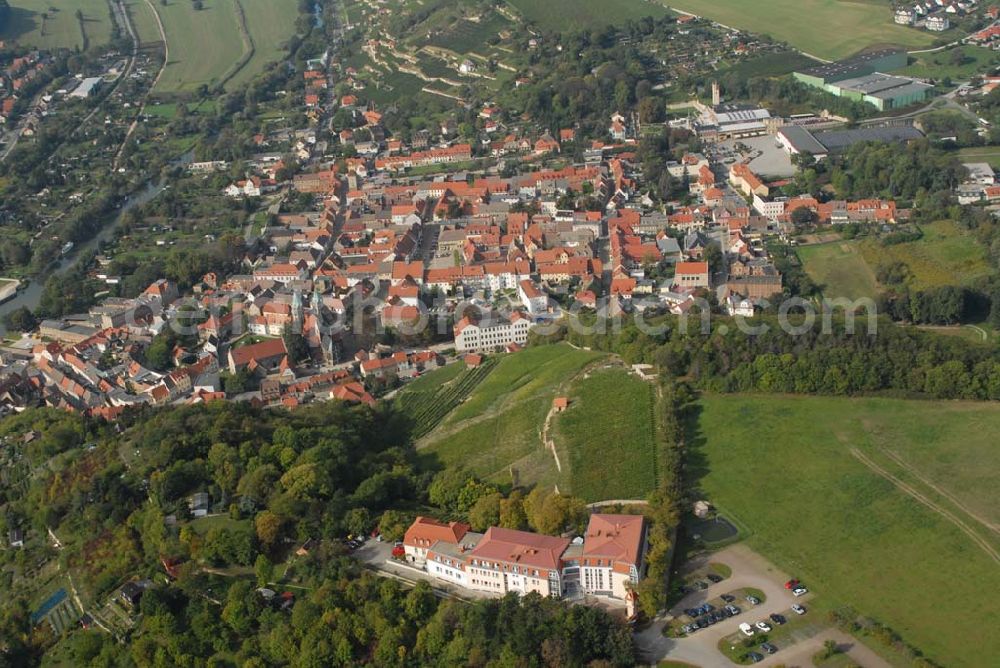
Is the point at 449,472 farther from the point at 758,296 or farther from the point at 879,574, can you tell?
the point at 758,296

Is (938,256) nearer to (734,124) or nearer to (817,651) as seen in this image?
(734,124)

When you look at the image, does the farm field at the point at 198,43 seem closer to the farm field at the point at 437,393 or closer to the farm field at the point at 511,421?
the farm field at the point at 437,393

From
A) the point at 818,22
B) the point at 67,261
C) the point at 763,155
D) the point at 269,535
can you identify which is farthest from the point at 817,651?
the point at 818,22

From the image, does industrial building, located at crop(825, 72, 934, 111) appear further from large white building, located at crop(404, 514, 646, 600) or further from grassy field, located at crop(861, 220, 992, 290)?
large white building, located at crop(404, 514, 646, 600)

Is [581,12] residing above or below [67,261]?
above

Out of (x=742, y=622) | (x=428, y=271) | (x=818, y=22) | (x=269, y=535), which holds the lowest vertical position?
(x=428, y=271)

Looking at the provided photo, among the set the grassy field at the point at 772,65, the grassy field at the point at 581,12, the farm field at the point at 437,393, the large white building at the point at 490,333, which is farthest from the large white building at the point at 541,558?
the grassy field at the point at 581,12
